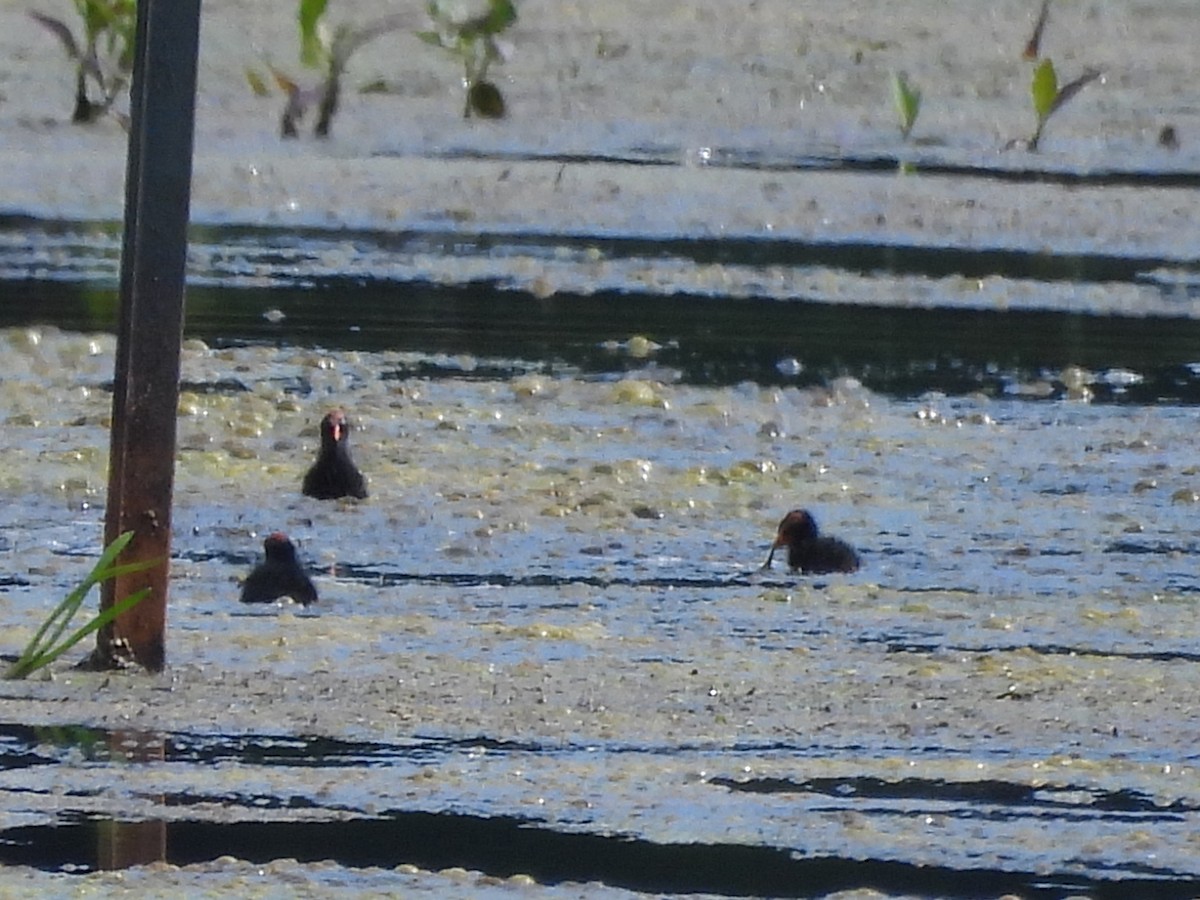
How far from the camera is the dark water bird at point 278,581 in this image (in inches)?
276

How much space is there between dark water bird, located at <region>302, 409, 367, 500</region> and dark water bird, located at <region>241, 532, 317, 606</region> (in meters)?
1.25

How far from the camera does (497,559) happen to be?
770 cm

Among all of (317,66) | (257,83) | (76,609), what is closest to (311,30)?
(257,83)

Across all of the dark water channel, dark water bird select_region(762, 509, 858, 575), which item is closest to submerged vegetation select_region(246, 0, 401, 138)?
the dark water channel

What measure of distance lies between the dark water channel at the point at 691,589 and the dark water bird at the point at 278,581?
10 centimetres

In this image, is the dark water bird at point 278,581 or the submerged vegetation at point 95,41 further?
the submerged vegetation at point 95,41

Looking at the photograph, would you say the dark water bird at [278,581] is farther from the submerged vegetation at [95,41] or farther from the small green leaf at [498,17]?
the small green leaf at [498,17]

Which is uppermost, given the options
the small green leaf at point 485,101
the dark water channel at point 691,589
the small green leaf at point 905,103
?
the small green leaf at point 905,103

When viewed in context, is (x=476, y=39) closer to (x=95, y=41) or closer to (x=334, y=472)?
(x=95, y=41)

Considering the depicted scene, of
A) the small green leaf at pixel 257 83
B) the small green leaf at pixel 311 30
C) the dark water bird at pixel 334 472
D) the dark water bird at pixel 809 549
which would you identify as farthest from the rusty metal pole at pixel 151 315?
the small green leaf at pixel 257 83

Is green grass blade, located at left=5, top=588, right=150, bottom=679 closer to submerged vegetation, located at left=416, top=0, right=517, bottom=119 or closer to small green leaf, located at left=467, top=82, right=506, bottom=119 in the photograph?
submerged vegetation, located at left=416, top=0, right=517, bottom=119

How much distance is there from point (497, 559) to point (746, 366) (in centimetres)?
356

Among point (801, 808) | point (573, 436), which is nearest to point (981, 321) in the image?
point (573, 436)

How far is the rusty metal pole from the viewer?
6.16 metres
